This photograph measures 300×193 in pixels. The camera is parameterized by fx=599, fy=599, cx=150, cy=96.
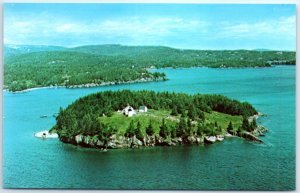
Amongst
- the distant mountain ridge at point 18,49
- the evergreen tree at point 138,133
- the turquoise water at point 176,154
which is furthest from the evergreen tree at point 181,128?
the distant mountain ridge at point 18,49

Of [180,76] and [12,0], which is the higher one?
[12,0]

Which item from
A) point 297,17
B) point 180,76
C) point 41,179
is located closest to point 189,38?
point 180,76

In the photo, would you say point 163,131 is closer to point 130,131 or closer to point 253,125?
point 130,131

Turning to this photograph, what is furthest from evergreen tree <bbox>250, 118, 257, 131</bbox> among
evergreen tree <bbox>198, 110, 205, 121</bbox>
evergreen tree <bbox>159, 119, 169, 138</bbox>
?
evergreen tree <bbox>159, 119, 169, 138</bbox>

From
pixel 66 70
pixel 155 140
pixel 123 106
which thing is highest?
pixel 66 70

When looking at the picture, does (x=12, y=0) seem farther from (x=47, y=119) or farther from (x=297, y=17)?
(x=297, y=17)

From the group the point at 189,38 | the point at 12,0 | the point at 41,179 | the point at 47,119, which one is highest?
the point at 12,0

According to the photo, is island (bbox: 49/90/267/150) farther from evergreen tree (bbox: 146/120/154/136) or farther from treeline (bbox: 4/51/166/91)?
treeline (bbox: 4/51/166/91)

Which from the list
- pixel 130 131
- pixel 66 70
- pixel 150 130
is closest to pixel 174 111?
pixel 150 130
